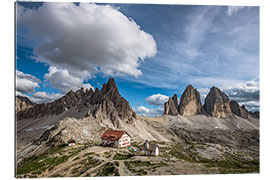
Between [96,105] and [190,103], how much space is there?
436 feet

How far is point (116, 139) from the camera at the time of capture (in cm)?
2905

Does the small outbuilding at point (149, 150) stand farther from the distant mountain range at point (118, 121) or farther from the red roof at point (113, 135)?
the distant mountain range at point (118, 121)

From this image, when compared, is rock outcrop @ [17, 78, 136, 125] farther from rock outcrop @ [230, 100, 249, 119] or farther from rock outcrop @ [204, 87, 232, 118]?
rock outcrop @ [230, 100, 249, 119]

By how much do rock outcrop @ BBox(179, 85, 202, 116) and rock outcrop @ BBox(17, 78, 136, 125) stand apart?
325 feet

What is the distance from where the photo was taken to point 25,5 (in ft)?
61.5

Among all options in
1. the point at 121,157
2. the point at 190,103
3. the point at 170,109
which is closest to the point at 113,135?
the point at 121,157

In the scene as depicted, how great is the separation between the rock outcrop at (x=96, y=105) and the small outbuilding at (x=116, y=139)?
125ft

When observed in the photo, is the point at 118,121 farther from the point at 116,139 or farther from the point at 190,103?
the point at 190,103

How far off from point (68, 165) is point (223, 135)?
13387 cm

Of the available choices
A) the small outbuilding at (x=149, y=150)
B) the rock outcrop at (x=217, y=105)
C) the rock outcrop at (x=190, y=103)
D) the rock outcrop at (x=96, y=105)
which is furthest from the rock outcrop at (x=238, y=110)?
the small outbuilding at (x=149, y=150)

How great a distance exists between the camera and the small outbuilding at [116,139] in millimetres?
29062

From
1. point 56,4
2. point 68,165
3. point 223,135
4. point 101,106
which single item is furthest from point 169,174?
point 223,135
